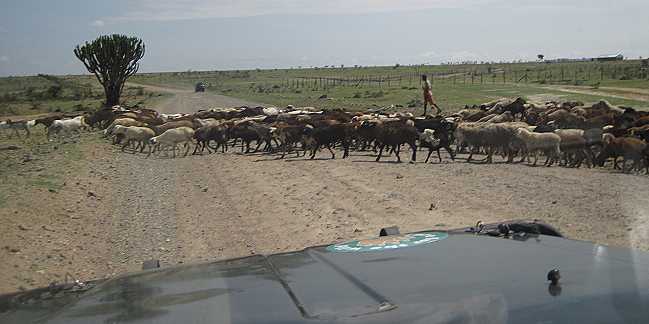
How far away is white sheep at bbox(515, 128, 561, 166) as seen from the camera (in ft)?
58.7

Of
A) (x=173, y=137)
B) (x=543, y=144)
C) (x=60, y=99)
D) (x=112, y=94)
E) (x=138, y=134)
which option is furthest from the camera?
(x=60, y=99)

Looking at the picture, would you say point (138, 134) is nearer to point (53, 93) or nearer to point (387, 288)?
point (387, 288)

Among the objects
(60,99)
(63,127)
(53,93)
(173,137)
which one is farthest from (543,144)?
(53,93)

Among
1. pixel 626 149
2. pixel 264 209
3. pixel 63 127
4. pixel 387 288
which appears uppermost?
pixel 387 288

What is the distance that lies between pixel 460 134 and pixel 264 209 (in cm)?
984

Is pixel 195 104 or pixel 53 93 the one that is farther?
pixel 53 93

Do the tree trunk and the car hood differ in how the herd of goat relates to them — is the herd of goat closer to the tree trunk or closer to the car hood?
the car hood

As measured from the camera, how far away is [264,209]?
1254cm

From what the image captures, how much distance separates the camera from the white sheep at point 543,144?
17.9 m

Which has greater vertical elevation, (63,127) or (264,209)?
(63,127)

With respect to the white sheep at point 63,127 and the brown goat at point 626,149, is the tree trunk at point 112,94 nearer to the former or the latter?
the white sheep at point 63,127

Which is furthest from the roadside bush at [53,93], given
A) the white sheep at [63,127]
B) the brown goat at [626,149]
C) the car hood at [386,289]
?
the car hood at [386,289]

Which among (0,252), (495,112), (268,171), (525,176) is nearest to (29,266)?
(0,252)

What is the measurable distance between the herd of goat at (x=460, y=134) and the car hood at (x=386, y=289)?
13832 mm
